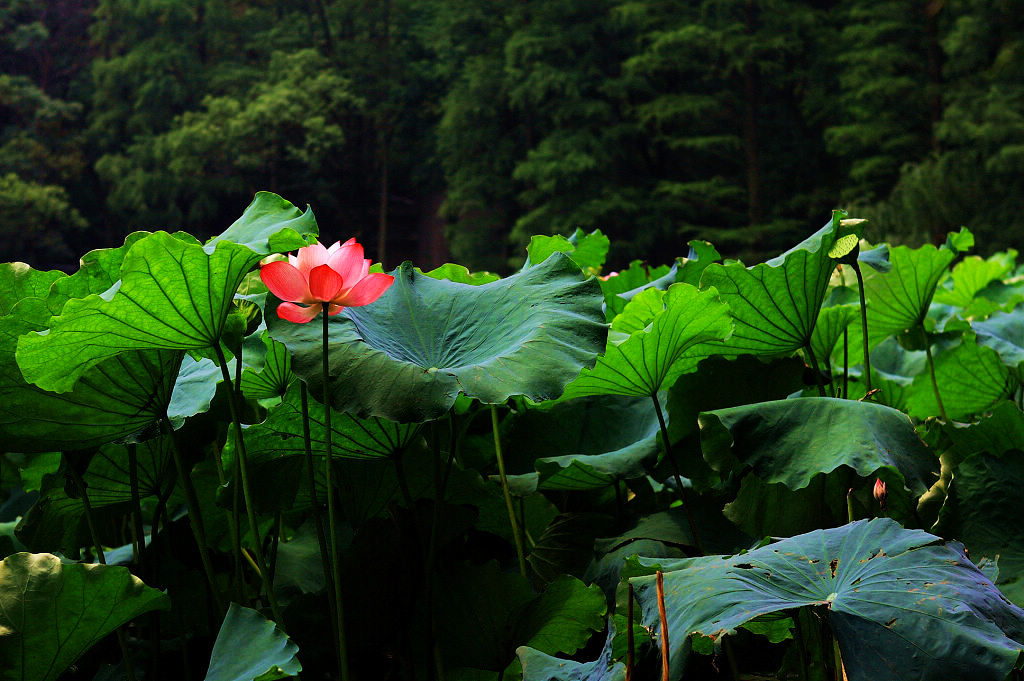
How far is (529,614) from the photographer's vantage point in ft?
1.76

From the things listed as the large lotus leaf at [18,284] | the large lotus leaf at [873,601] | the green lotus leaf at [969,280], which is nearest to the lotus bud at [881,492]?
the large lotus leaf at [873,601]

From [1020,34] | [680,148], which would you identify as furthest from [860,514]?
[680,148]

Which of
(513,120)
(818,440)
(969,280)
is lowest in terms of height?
(513,120)

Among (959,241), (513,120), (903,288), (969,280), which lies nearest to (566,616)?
(903,288)

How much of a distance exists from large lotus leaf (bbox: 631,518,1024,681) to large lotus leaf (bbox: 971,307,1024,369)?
0.41 meters

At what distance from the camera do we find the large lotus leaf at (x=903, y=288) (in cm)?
76

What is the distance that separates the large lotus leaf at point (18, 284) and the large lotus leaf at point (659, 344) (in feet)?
1.03

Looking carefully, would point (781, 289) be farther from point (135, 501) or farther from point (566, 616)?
point (135, 501)

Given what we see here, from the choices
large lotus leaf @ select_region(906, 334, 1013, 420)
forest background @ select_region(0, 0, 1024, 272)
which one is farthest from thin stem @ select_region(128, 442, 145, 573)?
forest background @ select_region(0, 0, 1024, 272)

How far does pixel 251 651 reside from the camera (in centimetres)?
44

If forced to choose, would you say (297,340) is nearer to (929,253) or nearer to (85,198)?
(929,253)

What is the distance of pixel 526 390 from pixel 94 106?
62.0ft

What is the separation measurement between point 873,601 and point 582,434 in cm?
31

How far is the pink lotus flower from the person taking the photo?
45 centimetres
